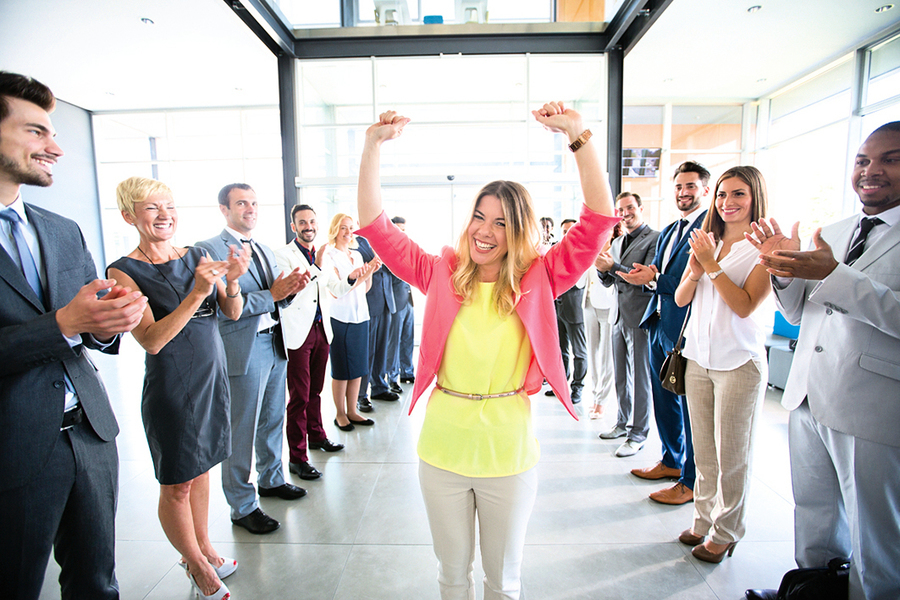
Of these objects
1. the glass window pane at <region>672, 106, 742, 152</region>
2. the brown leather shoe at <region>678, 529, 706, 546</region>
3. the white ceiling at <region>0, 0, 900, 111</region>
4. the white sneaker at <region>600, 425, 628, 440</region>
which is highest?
the white ceiling at <region>0, 0, 900, 111</region>

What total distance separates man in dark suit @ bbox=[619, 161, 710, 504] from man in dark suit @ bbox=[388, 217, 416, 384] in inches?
104

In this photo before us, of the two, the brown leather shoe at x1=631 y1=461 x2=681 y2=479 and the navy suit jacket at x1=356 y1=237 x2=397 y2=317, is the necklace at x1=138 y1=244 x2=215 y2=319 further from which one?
the brown leather shoe at x1=631 y1=461 x2=681 y2=479

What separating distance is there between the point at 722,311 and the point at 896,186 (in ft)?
2.63

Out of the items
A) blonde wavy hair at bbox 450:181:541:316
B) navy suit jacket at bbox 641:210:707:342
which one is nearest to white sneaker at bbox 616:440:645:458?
navy suit jacket at bbox 641:210:707:342

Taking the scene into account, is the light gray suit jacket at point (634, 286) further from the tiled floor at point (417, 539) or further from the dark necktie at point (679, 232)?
the tiled floor at point (417, 539)

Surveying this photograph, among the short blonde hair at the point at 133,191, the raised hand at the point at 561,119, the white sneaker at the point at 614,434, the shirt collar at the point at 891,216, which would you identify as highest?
the raised hand at the point at 561,119

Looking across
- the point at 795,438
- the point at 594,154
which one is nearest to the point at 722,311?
the point at 795,438

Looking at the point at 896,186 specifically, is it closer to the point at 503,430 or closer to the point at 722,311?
the point at 722,311

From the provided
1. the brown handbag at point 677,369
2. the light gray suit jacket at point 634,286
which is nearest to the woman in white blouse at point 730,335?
the brown handbag at point 677,369

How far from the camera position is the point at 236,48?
6297 mm

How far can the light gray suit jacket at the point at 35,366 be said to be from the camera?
3.70 ft

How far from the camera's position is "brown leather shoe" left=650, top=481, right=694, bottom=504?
2691mm

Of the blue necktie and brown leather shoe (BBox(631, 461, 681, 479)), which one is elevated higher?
the blue necktie

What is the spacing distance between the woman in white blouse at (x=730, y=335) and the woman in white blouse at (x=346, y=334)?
2.49 meters
